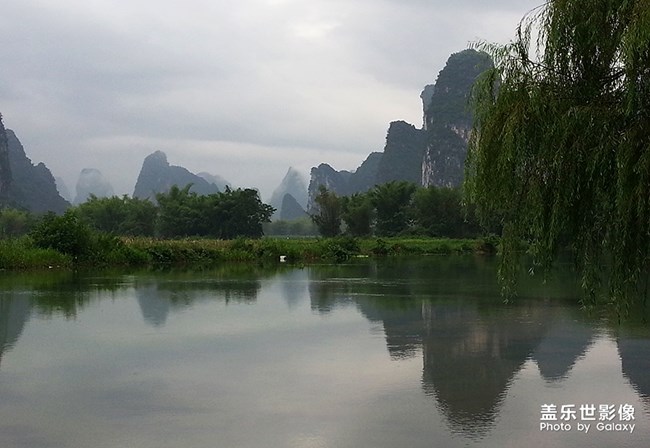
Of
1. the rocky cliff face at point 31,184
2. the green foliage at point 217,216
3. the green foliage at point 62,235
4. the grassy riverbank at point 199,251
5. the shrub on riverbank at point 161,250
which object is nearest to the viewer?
the grassy riverbank at point 199,251

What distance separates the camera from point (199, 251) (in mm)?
31141

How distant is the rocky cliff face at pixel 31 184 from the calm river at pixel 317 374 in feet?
249

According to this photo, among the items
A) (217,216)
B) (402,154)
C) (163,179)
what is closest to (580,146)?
(217,216)

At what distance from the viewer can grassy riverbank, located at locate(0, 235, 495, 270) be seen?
2319 cm

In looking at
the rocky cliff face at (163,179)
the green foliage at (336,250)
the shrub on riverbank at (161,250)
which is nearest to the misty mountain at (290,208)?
the rocky cliff face at (163,179)

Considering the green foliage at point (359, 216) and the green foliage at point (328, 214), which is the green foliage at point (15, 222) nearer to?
the green foliage at point (328, 214)

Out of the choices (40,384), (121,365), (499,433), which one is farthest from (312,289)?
(499,433)

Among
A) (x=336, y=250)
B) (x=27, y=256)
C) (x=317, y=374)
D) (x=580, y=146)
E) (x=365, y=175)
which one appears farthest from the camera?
(x=365, y=175)

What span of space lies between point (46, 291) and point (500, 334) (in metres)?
10.2

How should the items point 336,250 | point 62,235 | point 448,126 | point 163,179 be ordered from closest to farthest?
point 62,235, point 336,250, point 448,126, point 163,179

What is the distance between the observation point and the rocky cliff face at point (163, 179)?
164250mm

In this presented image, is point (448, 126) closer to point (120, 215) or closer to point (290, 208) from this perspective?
point (290, 208)

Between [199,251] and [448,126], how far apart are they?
69614 mm

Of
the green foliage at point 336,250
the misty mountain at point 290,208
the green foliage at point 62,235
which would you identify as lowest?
the green foliage at point 336,250
